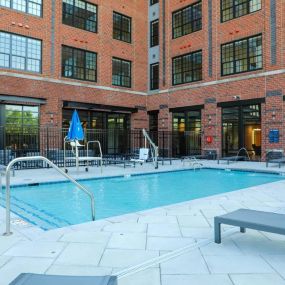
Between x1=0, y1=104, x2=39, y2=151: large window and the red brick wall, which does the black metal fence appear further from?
the red brick wall

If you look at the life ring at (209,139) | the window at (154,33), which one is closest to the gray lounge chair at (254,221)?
the life ring at (209,139)

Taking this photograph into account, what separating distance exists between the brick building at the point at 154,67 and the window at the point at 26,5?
56 millimetres

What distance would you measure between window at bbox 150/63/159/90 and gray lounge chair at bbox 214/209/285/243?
66.6ft

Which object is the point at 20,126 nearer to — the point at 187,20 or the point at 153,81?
the point at 153,81

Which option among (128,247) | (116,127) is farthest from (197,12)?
(128,247)

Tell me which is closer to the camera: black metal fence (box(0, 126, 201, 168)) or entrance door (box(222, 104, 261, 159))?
black metal fence (box(0, 126, 201, 168))

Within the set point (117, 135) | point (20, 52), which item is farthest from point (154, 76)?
point (20, 52)

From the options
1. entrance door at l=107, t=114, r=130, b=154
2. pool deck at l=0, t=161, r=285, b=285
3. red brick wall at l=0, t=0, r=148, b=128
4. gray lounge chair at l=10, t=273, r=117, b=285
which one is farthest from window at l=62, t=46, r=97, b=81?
gray lounge chair at l=10, t=273, r=117, b=285

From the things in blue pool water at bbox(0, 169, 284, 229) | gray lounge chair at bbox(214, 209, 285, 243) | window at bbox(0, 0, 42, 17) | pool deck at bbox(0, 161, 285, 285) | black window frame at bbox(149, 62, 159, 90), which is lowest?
blue pool water at bbox(0, 169, 284, 229)

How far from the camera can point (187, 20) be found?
70.9 feet

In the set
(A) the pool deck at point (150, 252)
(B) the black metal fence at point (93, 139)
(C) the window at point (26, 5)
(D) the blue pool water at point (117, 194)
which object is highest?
(C) the window at point (26, 5)

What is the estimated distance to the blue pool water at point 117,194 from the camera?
7.02 meters

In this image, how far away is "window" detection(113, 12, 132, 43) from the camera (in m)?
22.4

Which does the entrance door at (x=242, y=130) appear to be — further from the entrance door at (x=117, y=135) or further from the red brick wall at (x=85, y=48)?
the red brick wall at (x=85, y=48)
